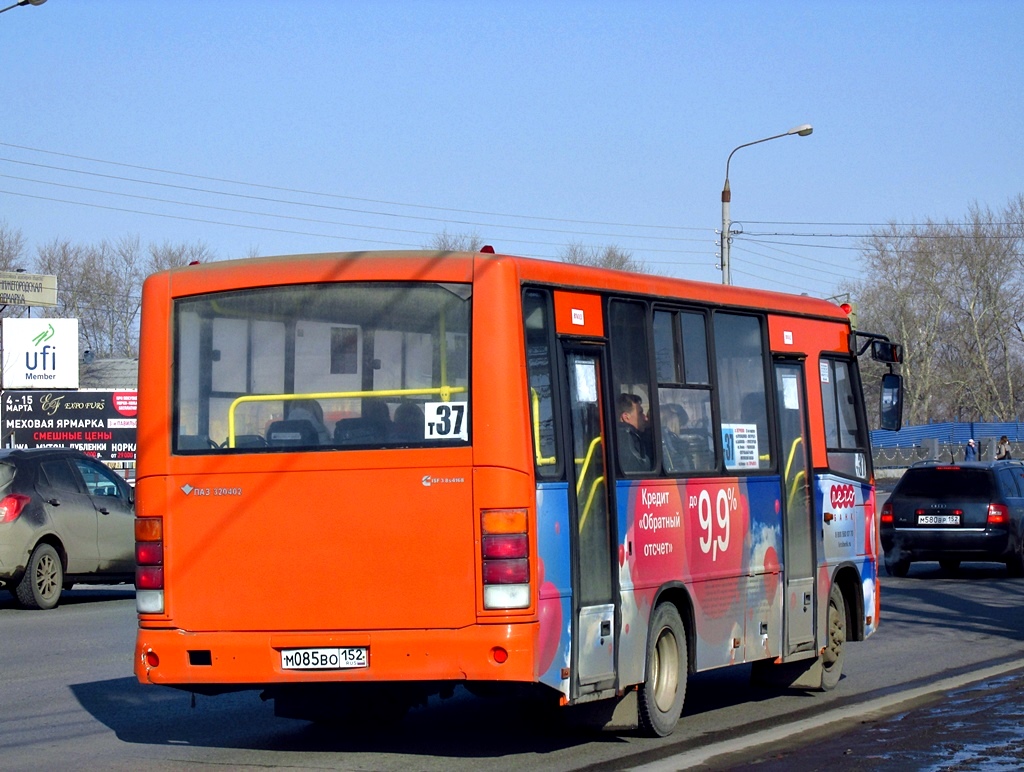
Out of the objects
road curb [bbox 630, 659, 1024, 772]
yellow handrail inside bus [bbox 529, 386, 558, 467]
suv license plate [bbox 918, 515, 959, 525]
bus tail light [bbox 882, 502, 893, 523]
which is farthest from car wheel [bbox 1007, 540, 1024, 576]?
yellow handrail inside bus [bbox 529, 386, 558, 467]

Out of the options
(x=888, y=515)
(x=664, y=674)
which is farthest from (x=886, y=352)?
(x=888, y=515)

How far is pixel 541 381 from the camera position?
25.5ft

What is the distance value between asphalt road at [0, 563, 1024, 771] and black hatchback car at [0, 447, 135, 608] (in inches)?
124

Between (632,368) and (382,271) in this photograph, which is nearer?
(382,271)

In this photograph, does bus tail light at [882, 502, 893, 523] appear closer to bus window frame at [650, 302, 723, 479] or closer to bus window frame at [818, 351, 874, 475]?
bus window frame at [818, 351, 874, 475]

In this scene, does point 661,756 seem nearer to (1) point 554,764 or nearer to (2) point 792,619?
(1) point 554,764

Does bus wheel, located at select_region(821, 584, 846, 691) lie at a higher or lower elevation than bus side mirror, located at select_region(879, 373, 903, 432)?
lower

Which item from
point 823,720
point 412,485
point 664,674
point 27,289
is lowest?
point 823,720

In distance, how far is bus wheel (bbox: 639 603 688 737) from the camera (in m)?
8.62

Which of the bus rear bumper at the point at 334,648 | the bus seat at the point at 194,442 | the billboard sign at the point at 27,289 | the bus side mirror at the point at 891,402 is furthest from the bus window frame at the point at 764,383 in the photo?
the billboard sign at the point at 27,289

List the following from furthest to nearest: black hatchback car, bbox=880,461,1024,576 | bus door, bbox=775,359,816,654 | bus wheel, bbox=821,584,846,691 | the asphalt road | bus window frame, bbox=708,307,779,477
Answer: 1. black hatchback car, bbox=880,461,1024,576
2. bus wheel, bbox=821,584,846,691
3. bus door, bbox=775,359,816,654
4. bus window frame, bbox=708,307,779,477
5. the asphalt road

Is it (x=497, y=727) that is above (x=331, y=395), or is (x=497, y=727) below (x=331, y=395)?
below

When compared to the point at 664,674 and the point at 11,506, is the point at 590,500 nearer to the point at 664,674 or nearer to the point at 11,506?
the point at 664,674

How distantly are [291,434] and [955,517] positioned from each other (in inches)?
606
